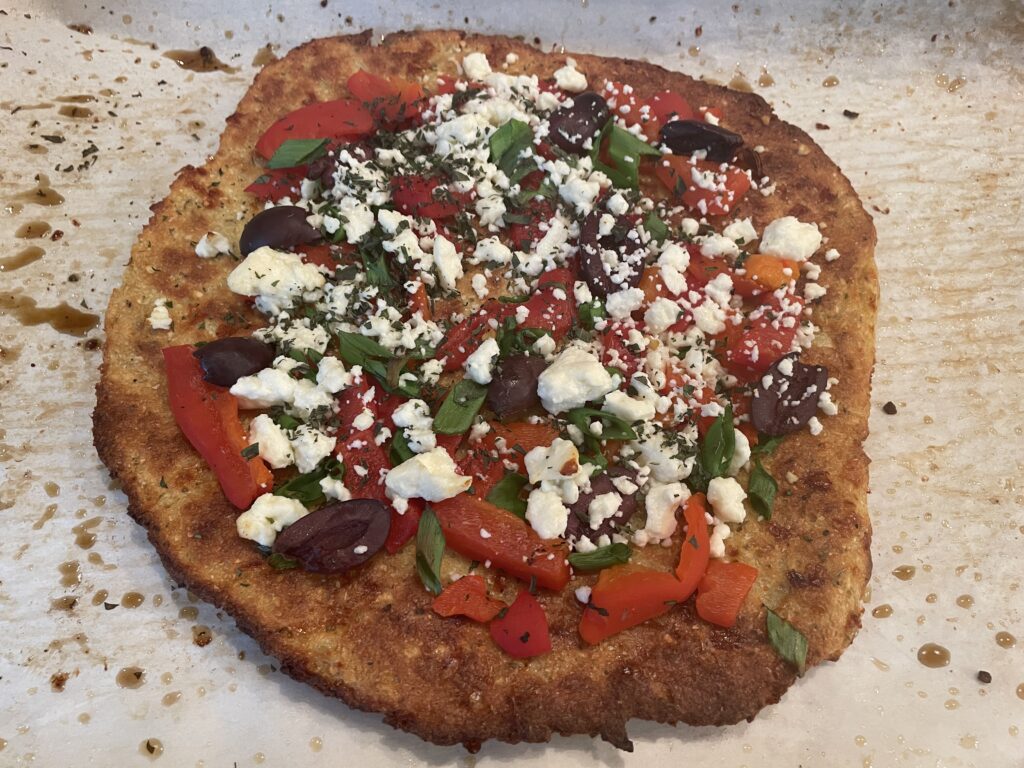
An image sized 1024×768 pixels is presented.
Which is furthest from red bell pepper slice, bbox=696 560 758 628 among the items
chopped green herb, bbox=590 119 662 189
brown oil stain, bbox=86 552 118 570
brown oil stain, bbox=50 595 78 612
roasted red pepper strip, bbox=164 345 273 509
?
brown oil stain, bbox=50 595 78 612

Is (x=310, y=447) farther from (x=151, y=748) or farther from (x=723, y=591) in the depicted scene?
(x=723, y=591)

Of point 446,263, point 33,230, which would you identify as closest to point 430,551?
point 446,263

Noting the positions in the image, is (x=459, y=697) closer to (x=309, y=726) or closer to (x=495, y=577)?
(x=495, y=577)

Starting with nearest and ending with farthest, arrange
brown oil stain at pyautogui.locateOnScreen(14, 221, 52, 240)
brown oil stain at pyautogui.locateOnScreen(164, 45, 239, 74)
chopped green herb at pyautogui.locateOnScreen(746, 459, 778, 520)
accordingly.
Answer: chopped green herb at pyautogui.locateOnScreen(746, 459, 778, 520)
brown oil stain at pyautogui.locateOnScreen(14, 221, 52, 240)
brown oil stain at pyautogui.locateOnScreen(164, 45, 239, 74)

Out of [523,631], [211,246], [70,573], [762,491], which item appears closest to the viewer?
[523,631]

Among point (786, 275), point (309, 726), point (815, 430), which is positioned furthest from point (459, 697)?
point (786, 275)

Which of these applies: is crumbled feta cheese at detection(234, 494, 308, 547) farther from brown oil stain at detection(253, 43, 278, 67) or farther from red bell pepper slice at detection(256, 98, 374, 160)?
brown oil stain at detection(253, 43, 278, 67)
